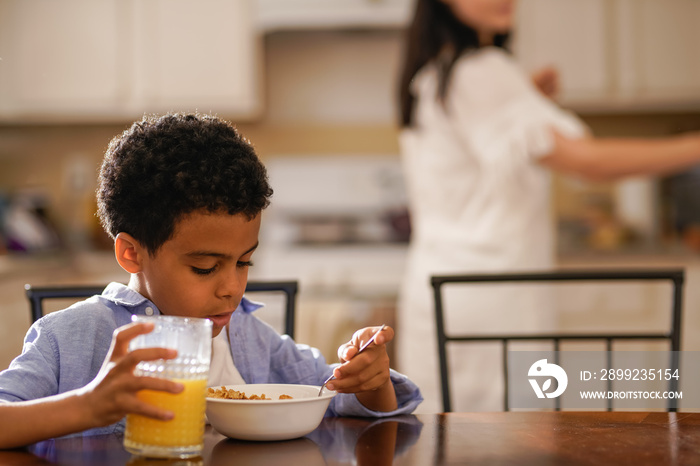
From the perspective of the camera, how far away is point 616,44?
305cm

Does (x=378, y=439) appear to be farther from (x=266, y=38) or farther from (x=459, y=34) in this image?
(x=266, y=38)

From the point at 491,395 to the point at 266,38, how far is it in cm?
217

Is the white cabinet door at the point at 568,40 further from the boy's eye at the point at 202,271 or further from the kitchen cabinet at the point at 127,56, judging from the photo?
the boy's eye at the point at 202,271

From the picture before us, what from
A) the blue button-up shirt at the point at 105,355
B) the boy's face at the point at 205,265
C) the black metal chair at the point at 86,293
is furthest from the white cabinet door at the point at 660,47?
the boy's face at the point at 205,265

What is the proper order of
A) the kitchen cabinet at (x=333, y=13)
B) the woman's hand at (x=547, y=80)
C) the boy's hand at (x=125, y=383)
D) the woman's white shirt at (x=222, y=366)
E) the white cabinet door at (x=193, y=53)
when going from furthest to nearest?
the white cabinet door at (x=193, y=53), the kitchen cabinet at (x=333, y=13), the woman's hand at (x=547, y=80), the woman's white shirt at (x=222, y=366), the boy's hand at (x=125, y=383)

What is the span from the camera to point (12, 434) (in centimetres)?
62

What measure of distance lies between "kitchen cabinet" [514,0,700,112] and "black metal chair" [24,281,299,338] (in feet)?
7.31

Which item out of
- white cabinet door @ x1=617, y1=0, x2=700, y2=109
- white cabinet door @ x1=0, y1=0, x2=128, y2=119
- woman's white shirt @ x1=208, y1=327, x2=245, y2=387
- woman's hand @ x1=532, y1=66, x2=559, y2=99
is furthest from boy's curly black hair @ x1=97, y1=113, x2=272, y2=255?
white cabinet door @ x1=617, y1=0, x2=700, y2=109

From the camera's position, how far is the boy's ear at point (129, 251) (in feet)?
2.60

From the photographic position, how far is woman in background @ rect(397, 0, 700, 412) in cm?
167

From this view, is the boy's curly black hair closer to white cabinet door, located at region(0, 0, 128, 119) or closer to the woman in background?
the woman in background

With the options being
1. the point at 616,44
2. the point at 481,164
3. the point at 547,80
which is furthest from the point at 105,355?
the point at 616,44

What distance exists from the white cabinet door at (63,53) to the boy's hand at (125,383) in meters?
2.71

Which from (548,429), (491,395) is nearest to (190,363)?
(548,429)
